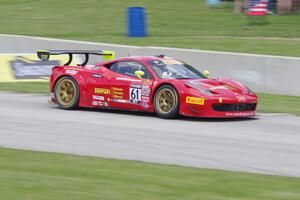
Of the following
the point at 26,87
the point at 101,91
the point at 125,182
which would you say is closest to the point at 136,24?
the point at 26,87

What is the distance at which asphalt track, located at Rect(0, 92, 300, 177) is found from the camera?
30.8 feet

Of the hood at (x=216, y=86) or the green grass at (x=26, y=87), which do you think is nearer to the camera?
the hood at (x=216, y=86)

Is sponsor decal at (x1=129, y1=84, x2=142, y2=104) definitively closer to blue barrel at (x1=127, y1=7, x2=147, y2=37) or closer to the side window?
the side window

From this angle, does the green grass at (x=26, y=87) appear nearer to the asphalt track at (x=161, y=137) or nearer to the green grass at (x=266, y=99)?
the green grass at (x=266, y=99)

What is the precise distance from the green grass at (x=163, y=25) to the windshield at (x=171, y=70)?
26.6ft

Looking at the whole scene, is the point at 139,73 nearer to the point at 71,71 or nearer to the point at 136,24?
the point at 71,71

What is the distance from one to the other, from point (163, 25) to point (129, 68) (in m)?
15.6

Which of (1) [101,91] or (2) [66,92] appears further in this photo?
(2) [66,92]

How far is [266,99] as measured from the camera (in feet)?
54.2

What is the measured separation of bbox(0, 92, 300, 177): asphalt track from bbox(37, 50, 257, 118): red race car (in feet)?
0.71

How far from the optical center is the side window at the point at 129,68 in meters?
13.8

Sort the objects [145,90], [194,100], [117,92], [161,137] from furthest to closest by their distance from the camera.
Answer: [117,92] → [145,90] → [194,100] → [161,137]

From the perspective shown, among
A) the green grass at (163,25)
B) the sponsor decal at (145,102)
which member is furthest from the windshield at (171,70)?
the green grass at (163,25)

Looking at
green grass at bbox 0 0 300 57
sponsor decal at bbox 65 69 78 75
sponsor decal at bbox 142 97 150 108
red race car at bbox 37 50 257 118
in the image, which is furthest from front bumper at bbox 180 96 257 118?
green grass at bbox 0 0 300 57
